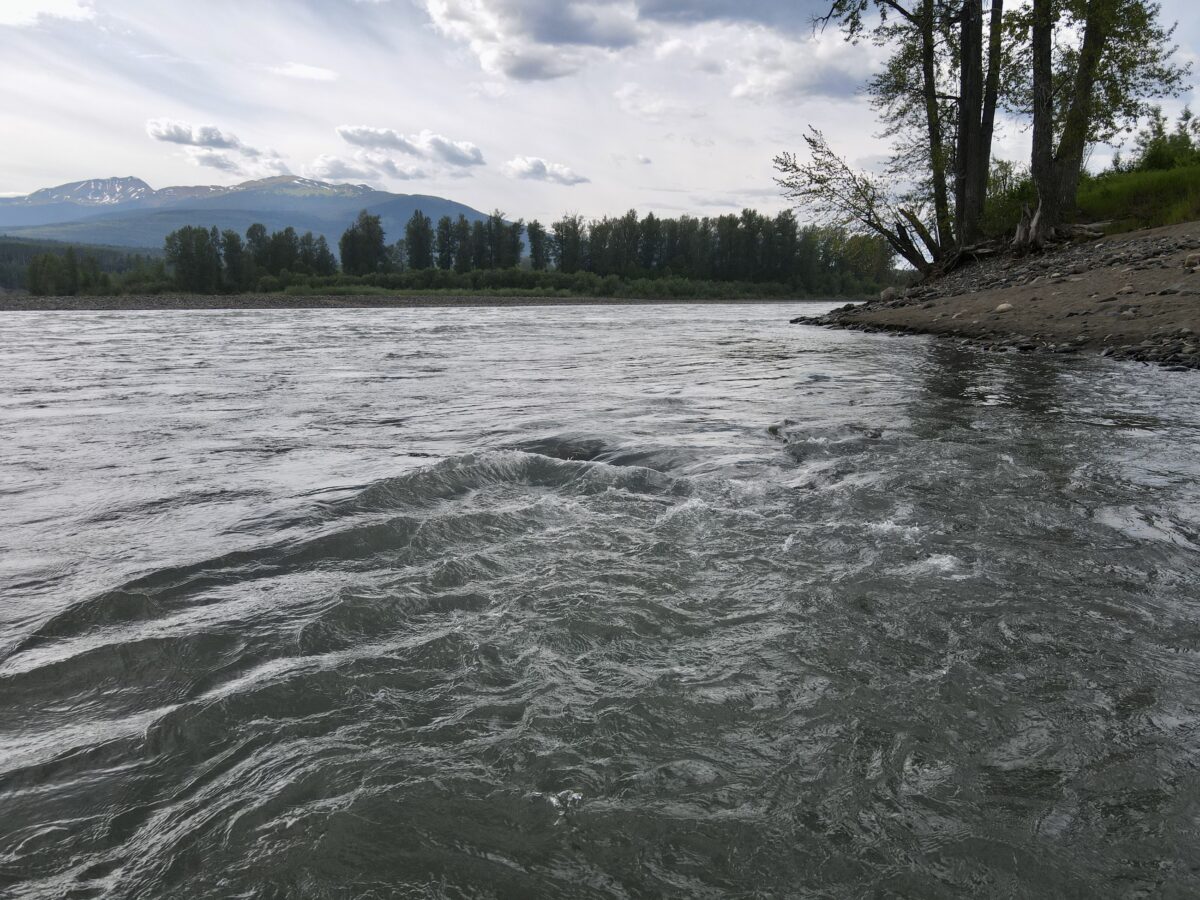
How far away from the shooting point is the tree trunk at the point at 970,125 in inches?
691

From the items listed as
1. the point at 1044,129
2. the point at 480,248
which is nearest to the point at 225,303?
the point at 1044,129

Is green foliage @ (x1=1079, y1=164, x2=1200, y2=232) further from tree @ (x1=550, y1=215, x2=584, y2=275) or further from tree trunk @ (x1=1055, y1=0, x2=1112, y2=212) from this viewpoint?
tree @ (x1=550, y1=215, x2=584, y2=275)

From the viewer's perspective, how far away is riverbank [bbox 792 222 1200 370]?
935 centimetres

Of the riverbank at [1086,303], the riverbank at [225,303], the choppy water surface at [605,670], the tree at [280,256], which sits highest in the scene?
the tree at [280,256]

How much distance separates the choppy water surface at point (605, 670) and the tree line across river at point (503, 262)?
194 ft

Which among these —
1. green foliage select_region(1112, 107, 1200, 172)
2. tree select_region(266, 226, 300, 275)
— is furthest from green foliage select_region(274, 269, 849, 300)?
green foliage select_region(1112, 107, 1200, 172)

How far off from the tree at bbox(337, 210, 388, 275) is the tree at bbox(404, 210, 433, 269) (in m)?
4.60

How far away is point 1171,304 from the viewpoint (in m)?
9.70

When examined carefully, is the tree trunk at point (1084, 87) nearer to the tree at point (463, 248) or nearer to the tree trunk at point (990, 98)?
the tree trunk at point (990, 98)

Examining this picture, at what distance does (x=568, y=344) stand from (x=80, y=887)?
15.0 meters

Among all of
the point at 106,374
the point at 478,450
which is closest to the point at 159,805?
the point at 478,450

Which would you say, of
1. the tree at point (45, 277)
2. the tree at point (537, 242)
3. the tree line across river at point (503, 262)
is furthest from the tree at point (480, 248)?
the tree at point (45, 277)

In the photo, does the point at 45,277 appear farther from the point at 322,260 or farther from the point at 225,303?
the point at 322,260

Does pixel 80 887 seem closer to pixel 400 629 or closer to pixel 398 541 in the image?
pixel 400 629
